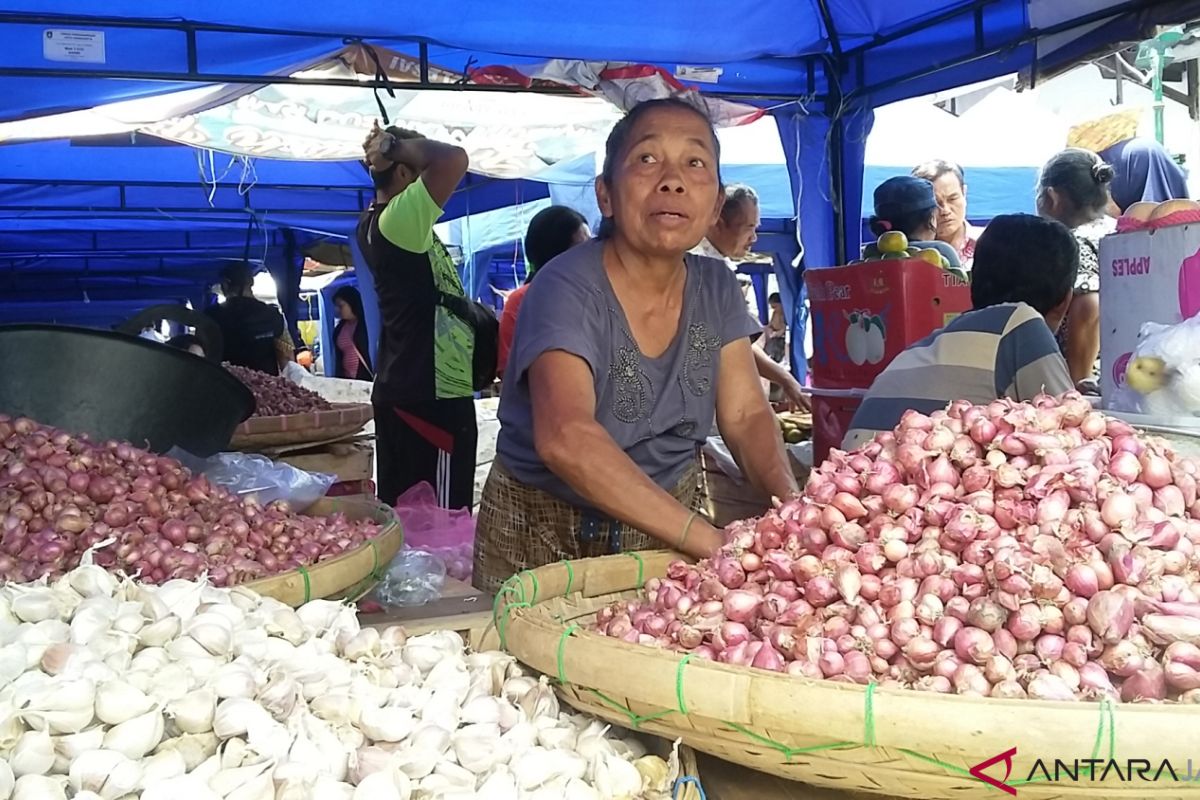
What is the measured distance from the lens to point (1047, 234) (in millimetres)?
2287

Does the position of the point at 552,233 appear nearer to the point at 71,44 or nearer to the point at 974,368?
the point at 71,44

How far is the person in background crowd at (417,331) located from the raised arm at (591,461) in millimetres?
1460

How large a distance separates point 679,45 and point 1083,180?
1.54 meters

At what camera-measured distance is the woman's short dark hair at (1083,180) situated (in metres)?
3.58

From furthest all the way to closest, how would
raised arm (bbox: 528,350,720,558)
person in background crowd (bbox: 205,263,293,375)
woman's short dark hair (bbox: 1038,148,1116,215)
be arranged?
person in background crowd (bbox: 205,263,293,375), woman's short dark hair (bbox: 1038,148,1116,215), raised arm (bbox: 528,350,720,558)

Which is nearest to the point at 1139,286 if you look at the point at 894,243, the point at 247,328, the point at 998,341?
the point at 998,341

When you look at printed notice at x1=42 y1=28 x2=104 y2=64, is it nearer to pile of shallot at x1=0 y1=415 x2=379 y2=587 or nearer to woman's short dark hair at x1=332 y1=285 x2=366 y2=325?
pile of shallot at x1=0 y1=415 x2=379 y2=587

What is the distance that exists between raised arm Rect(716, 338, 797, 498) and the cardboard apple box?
0.65m

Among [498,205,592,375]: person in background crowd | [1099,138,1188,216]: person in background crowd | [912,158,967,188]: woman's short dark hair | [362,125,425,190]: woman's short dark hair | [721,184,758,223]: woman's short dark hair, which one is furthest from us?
[1099,138,1188,216]: person in background crowd

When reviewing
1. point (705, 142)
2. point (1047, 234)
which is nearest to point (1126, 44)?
point (1047, 234)

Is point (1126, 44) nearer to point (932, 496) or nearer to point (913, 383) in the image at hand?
point (913, 383)

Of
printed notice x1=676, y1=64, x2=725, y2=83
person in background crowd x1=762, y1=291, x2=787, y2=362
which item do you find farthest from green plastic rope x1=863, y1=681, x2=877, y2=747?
person in background crowd x1=762, y1=291, x2=787, y2=362

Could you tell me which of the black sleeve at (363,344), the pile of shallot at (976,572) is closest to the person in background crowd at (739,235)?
the pile of shallot at (976,572)

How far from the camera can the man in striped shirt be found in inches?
82.0
